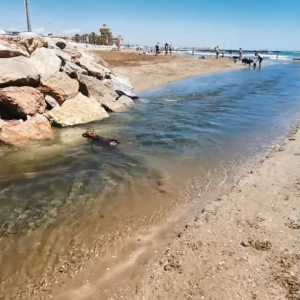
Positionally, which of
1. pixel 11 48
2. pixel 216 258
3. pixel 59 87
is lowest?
pixel 216 258

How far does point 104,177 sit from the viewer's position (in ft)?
25.3

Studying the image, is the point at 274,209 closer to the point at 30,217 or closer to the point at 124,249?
the point at 124,249

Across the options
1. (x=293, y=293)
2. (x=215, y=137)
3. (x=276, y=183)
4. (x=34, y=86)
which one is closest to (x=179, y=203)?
(x=276, y=183)

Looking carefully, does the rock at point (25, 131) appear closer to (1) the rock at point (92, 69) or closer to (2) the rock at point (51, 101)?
(2) the rock at point (51, 101)

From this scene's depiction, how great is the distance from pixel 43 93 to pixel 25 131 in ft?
10.4

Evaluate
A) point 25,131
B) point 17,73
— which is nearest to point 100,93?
point 17,73

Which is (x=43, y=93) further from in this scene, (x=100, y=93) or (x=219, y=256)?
(x=219, y=256)

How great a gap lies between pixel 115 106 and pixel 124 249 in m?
11.1

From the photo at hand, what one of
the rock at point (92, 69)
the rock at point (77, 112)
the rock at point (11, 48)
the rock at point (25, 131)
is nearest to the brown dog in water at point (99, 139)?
the rock at point (25, 131)

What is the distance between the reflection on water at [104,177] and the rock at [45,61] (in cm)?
358

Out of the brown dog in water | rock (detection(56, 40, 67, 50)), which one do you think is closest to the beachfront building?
rock (detection(56, 40, 67, 50))

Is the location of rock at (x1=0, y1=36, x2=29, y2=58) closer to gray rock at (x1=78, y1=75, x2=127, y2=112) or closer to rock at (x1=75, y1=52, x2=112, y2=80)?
gray rock at (x1=78, y1=75, x2=127, y2=112)

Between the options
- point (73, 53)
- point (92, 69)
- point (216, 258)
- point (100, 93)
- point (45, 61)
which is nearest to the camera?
point (216, 258)

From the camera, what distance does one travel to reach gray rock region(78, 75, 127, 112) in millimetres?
14988
